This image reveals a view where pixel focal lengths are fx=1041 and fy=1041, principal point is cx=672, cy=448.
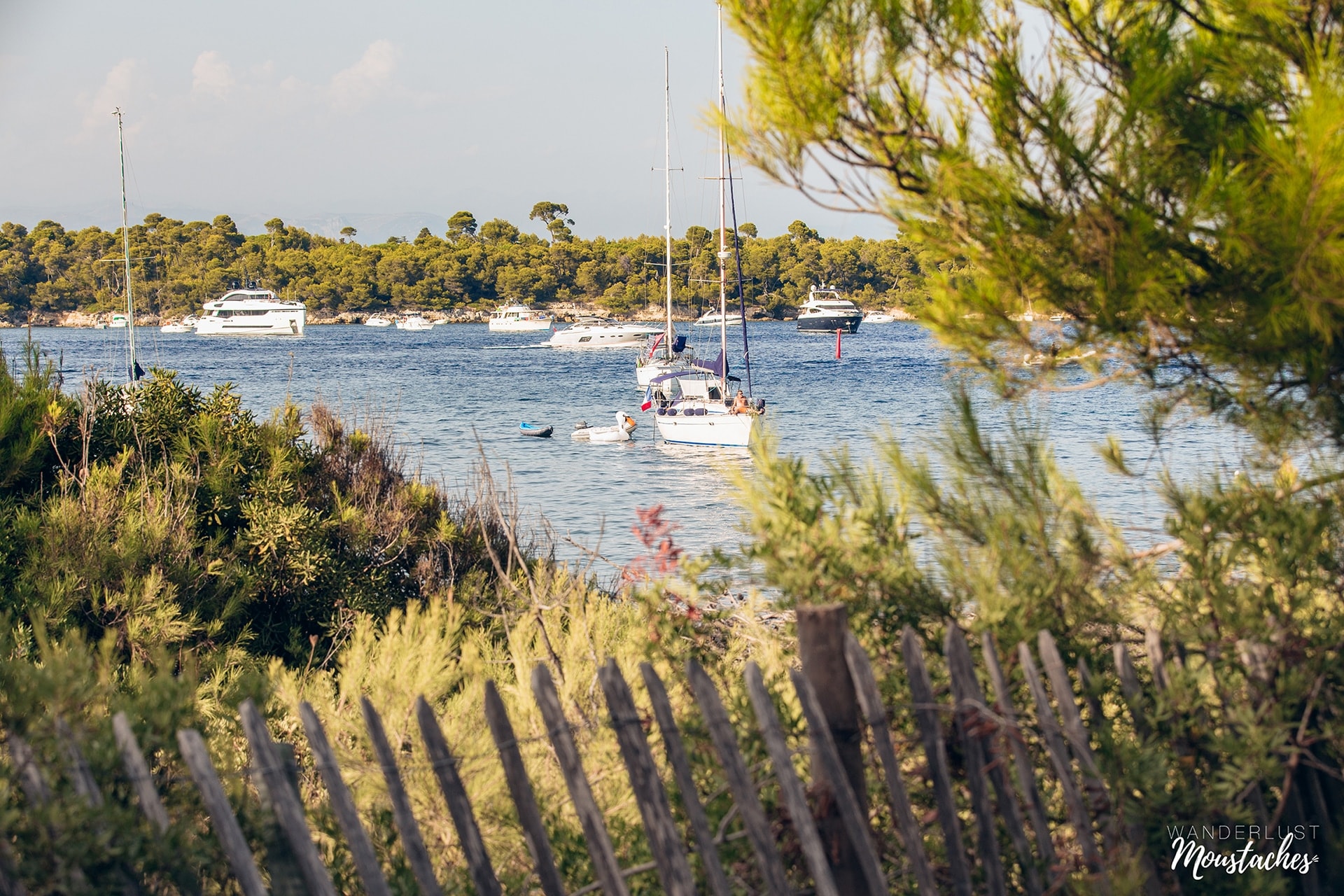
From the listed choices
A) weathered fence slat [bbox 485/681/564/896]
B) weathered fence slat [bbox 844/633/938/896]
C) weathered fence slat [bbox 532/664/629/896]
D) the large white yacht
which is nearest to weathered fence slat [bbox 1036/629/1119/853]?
weathered fence slat [bbox 844/633/938/896]

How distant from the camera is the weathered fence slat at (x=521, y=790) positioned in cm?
196

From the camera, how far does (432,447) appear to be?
78.4 feet

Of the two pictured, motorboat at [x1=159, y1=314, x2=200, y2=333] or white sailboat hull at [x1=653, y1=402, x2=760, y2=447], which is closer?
white sailboat hull at [x1=653, y1=402, x2=760, y2=447]

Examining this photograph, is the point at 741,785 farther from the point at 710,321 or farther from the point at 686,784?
the point at 710,321

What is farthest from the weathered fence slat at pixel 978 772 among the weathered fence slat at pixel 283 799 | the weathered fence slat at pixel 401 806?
the weathered fence slat at pixel 283 799

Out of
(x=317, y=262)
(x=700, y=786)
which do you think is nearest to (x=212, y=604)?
(x=700, y=786)

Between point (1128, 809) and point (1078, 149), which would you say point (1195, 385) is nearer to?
point (1078, 149)

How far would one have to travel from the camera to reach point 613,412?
33.7 meters

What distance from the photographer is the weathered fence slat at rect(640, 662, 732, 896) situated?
192 centimetres

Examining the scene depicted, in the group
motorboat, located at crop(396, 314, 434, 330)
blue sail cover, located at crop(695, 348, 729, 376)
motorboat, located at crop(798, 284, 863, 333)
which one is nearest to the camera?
blue sail cover, located at crop(695, 348, 729, 376)

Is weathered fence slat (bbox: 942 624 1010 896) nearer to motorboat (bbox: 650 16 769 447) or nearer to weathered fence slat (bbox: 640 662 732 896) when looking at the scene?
weathered fence slat (bbox: 640 662 732 896)

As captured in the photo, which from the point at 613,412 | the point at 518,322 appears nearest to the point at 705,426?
the point at 613,412

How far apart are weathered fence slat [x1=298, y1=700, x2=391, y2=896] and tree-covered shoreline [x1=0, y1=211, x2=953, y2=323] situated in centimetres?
8855

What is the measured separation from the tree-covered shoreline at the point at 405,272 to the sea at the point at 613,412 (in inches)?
427
